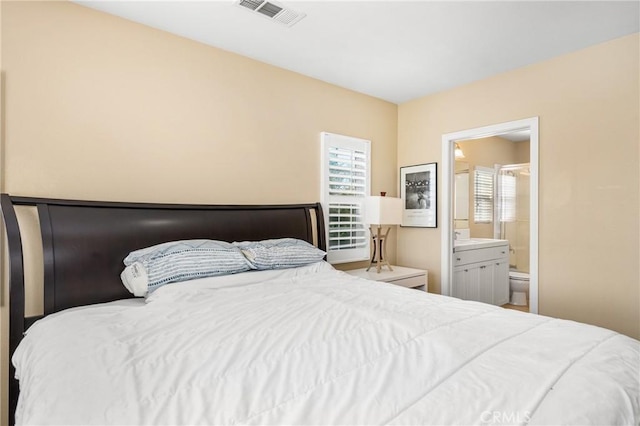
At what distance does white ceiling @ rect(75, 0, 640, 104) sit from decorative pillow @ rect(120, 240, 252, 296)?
59.9 inches

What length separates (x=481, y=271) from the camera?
13.3 ft

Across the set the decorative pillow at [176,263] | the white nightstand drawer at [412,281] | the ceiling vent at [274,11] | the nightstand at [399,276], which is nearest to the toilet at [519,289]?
the nightstand at [399,276]

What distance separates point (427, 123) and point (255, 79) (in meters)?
1.95

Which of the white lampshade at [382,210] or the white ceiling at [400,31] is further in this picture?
the white lampshade at [382,210]

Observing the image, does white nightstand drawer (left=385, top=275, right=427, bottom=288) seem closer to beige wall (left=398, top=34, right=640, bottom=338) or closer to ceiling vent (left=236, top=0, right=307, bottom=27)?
beige wall (left=398, top=34, right=640, bottom=338)

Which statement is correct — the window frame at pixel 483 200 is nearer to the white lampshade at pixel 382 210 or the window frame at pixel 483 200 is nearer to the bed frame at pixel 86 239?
the white lampshade at pixel 382 210

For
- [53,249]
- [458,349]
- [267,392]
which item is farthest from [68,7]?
[458,349]

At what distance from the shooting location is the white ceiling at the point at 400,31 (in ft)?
7.11

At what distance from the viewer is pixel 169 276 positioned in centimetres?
195

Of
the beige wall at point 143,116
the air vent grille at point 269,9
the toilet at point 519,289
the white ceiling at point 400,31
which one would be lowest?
the toilet at point 519,289

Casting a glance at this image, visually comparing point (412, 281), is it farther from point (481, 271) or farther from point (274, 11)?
point (274, 11)

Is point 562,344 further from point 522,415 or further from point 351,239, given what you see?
point 351,239

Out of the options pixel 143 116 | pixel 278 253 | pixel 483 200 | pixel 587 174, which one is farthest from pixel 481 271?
pixel 143 116

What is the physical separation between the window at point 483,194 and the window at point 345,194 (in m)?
2.22
